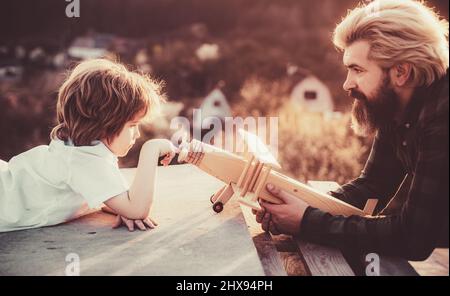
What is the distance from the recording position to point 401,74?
228cm

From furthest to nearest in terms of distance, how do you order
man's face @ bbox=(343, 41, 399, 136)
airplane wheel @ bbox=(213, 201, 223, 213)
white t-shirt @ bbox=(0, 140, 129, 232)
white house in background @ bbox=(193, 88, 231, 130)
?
white house in background @ bbox=(193, 88, 231, 130), airplane wheel @ bbox=(213, 201, 223, 213), white t-shirt @ bbox=(0, 140, 129, 232), man's face @ bbox=(343, 41, 399, 136)

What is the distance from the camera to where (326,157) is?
598cm

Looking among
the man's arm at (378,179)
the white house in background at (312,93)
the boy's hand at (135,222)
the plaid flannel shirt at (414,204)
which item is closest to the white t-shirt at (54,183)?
the boy's hand at (135,222)

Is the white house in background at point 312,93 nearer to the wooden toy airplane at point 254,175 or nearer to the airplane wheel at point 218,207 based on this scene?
the airplane wheel at point 218,207

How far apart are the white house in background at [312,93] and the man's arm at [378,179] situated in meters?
7.02

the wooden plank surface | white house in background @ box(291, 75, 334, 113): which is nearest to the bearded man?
the wooden plank surface

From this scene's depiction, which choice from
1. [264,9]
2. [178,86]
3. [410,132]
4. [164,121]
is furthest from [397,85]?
[264,9]

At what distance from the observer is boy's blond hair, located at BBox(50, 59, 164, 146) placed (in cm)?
253

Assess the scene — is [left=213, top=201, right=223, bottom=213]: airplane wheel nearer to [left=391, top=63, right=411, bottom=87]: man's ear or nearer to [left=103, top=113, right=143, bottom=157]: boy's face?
[left=103, top=113, right=143, bottom=157]: boy's face

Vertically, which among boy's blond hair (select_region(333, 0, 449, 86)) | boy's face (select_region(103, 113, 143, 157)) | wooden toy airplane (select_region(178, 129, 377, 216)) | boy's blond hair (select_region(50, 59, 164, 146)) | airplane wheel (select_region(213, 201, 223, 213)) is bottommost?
airplane wheel (select_region(213, 201, 223, 213))

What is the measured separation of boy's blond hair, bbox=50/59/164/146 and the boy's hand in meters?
0.40

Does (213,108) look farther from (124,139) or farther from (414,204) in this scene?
(414,204)

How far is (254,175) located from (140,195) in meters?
0.55

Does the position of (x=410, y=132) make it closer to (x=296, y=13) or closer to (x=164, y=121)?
(x=164, y=121)
